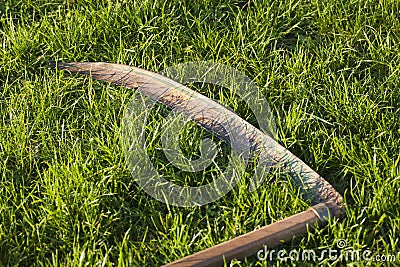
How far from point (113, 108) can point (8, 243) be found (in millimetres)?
895

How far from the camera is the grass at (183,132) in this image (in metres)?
2.72

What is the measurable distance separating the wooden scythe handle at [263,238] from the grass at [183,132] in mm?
49

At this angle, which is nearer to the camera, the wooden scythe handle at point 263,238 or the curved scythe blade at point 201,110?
the wooden scythe handle at point 263,238

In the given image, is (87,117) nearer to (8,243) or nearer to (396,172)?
(8,243)

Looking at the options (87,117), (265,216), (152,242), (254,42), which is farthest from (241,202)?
(254,42)

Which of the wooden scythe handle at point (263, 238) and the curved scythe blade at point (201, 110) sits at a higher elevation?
the curved scythe blade at point (201, 110)

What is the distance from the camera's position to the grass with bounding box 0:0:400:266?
272 cm

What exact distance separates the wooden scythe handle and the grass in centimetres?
5

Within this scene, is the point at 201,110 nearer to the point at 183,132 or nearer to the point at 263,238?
the point at 183,132

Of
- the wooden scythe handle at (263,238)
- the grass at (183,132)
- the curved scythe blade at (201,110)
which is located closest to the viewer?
the wooden scythe handle at (263,238)

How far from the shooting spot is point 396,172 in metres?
2.86

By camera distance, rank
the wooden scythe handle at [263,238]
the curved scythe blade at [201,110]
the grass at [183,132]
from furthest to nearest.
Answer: the curved scythe blade at [201,110], the grass at [183,132], the wooden scythe handle at [263,238]

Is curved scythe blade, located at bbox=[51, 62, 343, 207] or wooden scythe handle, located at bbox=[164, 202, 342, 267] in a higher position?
curved scythe blade, located at bbox=[51, 62, 343, 207]

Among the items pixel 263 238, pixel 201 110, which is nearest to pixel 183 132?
pixel 201 110
